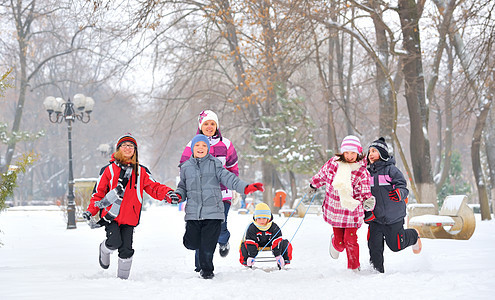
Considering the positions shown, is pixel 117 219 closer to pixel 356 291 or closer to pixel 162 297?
pixel 162 297

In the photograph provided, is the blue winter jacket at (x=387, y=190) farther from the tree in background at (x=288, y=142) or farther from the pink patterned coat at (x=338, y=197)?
the tree in background at (x=288, y=142)

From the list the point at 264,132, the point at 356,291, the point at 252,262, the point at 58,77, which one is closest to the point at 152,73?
the point at 264,132

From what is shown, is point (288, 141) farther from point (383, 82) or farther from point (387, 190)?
point (387, 190)

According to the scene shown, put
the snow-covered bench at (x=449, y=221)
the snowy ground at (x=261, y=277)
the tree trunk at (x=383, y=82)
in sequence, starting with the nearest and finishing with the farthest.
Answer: the snowy ground at (x=261, y=277), the snow-covered bench at (x=449, y=221), the tree trunk at (x=383, y=82)

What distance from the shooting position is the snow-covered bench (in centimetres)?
1108

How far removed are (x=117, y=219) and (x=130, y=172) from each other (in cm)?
52

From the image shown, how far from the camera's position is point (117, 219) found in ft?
21.0

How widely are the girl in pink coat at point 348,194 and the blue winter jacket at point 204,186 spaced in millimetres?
1142

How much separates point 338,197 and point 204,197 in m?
1.62

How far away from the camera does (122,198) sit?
6.40m

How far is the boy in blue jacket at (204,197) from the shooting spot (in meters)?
6.51

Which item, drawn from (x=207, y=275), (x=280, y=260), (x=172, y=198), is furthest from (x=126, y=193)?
(x=280, y=260)

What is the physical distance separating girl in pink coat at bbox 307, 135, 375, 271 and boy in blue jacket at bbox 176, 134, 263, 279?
120 cm

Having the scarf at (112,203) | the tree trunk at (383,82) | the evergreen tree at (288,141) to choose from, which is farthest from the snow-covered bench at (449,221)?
the evergreen tree at (288,141)
